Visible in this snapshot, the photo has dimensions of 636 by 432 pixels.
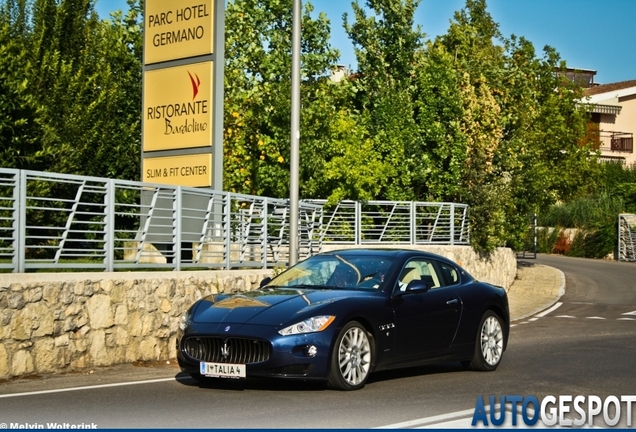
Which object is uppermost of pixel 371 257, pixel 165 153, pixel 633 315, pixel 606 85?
pixel 606 85

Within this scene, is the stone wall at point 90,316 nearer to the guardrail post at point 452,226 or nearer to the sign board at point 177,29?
the sign board at point 177,29

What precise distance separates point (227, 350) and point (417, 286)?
7.60 ft

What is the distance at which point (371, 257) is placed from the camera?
12.5m

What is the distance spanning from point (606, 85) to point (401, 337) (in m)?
69.5

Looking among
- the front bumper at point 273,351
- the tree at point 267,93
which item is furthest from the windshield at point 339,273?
the tree at point 267,93

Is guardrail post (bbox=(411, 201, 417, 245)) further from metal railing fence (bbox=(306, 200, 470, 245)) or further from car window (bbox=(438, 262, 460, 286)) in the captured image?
car window (bbox=(438, 262, 460, 286))

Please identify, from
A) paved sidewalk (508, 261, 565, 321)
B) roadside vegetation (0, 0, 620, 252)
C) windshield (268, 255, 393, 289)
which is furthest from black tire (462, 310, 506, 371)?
roadside vegetation (0, 0, 620, 252)

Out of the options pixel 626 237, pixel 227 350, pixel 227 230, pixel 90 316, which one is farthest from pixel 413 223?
pixel 626 237

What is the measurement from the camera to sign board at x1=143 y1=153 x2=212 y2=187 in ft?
60.9

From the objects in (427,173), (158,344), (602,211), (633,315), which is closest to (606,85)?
(602,211)

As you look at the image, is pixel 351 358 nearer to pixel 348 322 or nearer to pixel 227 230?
pixel 348 322

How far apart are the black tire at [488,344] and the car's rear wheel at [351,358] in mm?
2268

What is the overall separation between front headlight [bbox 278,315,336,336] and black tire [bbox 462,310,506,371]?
2.94 meters

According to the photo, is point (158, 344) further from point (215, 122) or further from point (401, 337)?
point (215, 122)
